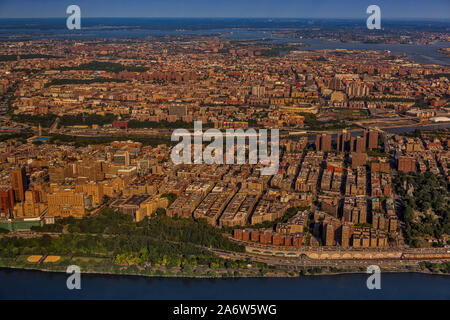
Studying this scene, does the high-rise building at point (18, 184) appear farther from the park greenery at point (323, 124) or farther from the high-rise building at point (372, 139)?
the park greenery at point (323, 124)

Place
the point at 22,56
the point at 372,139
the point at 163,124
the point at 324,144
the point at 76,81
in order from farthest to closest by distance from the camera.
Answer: the point at 22,56 → the point at 76,81 → the point at 163,124 → the point at 372,139 → the point at 324,144

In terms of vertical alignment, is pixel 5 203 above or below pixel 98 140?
below

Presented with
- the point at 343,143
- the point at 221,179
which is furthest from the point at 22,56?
the point at 221,179

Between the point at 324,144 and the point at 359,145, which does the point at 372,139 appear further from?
the point at 324,144

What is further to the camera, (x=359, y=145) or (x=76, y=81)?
(x=76, y=81)

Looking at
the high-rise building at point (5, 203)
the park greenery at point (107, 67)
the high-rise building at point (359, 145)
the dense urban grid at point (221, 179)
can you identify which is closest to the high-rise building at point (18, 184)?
the dense urban grid at point (221, 179)

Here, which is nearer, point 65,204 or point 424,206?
point 65,204

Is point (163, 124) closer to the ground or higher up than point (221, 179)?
higher up

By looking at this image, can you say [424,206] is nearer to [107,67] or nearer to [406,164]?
[406,164]

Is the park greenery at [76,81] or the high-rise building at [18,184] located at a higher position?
the park greenery at [76,81]

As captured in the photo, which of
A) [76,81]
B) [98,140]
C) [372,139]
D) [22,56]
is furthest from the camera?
[22,56]

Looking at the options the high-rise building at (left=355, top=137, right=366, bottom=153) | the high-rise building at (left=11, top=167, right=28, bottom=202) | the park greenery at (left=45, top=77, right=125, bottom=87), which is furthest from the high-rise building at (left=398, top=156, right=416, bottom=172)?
the park greenery at (left=45, top=77, right=125, bottom=87)

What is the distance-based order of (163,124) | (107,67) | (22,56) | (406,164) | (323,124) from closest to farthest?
1. (406,164)
2. (163,124)
3. (323,124)
4. (107,67)
5. (22,56)

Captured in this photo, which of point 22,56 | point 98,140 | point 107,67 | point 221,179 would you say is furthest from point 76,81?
point 221,179
